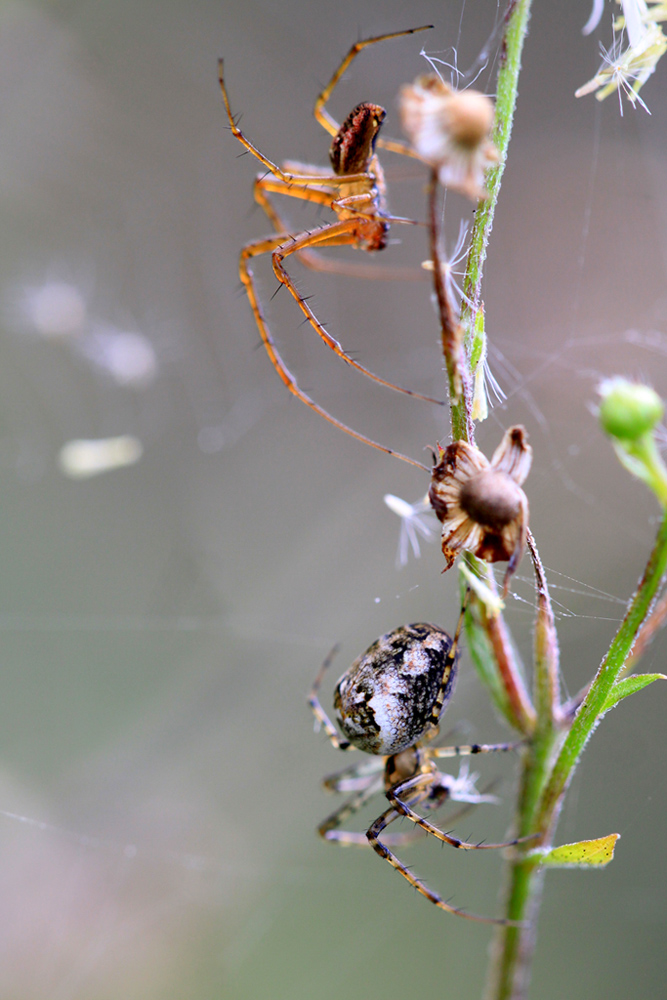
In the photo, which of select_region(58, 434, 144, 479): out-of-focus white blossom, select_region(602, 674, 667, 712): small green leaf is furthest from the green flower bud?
select_region(58, 434, 144, 479): out-of-focus white blossom

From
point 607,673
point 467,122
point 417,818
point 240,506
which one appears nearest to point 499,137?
point 467,122

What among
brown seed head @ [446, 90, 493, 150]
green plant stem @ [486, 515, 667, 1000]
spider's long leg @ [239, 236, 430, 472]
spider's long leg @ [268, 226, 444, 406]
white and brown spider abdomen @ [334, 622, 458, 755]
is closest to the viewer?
brown seed head @ [446, 90, 493, 150]

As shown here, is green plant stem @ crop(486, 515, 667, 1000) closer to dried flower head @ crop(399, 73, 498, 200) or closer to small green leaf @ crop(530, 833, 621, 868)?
small green leaf @ crop(530, 833, 621, 868)

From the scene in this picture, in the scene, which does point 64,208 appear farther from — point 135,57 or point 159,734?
point 159,734

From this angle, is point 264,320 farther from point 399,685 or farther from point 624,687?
point 624,687

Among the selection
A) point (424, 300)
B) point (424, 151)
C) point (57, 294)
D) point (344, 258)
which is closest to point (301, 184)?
point (424, 151)
